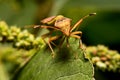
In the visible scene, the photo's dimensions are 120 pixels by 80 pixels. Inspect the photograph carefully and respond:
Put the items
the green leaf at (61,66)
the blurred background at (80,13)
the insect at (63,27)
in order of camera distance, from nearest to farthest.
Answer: the green leaf at (61,66) < the insect at (63,27) < the blurred background at (80,13)

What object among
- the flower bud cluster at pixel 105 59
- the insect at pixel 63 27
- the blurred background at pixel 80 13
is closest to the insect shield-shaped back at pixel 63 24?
the insect at pixel 63 27

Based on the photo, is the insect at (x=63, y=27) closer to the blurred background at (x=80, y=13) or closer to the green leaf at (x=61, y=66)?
the green leaf at (x=61, y=66)

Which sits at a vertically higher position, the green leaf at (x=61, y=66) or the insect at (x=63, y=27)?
the insect at (x=63, y=27)

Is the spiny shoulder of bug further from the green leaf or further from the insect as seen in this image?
the green leaf

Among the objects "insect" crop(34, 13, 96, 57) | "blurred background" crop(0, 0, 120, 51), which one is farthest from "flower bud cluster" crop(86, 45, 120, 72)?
"blurred background" crop(0, 0, 120, 51)

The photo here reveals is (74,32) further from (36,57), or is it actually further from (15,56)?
(15,56)

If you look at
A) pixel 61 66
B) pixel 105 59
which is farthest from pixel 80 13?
pixel 61 66

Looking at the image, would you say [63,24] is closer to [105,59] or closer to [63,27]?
[63,27]

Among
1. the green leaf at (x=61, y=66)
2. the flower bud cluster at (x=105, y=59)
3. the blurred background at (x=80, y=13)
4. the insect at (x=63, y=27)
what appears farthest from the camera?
the blurred background at (x=80, y=13)
